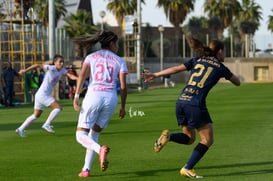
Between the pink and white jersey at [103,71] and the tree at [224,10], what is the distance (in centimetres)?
8867

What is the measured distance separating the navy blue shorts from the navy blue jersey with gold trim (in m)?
0.07

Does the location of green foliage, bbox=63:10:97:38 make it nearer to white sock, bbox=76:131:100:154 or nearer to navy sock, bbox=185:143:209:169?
white sock, bbox=76:131:100:154

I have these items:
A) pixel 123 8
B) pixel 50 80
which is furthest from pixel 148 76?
pixel 123 8

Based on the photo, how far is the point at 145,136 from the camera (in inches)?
655


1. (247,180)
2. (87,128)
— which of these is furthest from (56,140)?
(247,180)

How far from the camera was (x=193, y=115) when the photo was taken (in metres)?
10.2

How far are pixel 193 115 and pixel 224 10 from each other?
89.4 m

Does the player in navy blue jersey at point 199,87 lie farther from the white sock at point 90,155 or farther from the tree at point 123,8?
the tree at point 123,8

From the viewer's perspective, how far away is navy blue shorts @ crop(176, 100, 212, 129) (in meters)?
10.2

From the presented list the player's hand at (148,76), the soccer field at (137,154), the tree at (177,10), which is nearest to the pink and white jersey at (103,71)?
the player's hand at (148,76)

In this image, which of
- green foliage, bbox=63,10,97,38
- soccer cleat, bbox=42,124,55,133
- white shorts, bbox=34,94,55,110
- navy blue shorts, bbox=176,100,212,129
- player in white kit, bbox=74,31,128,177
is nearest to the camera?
navy blue shorts, bbox=176,100,212,129

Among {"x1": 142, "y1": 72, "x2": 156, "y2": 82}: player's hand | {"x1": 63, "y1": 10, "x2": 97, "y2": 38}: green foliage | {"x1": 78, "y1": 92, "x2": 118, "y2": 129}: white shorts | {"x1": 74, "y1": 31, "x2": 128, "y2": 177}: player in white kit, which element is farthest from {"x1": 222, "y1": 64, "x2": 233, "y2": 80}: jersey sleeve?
{"x1": 63, "y1": 10, "x2": 97, "y2": 38}: green foliage

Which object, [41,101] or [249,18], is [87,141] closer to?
[41,101]

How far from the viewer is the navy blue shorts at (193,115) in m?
10.2
